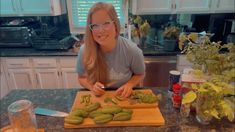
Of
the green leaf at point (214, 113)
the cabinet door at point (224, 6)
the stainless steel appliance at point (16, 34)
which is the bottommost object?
the green leaf at point (214, 113)

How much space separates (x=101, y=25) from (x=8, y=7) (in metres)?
1.84

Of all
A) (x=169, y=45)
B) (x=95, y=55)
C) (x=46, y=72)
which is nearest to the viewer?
(x=95, y=55)

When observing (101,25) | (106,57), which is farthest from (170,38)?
(101,25)

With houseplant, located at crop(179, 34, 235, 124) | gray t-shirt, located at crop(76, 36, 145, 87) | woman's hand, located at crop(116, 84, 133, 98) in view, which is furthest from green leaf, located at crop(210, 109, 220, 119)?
gray t-shirt, located at crop(76, 36, 145, 87)

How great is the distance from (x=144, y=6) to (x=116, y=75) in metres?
1.35

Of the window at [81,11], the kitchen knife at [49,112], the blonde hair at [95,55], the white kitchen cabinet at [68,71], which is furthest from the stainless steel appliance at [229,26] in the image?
the kitchen knife at [49,112]

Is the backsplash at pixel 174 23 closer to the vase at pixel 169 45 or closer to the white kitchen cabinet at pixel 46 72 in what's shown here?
the vase at pixel 169 45

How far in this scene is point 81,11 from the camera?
2.63m

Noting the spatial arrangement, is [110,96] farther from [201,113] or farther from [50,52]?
[50,52]

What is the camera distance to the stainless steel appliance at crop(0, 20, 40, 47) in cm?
253

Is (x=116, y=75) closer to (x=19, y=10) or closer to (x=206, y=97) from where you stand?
(x=206, y=97)

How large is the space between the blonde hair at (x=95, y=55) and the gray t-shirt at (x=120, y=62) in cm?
4

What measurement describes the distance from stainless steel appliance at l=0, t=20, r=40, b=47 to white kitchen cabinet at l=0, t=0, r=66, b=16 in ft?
0.49

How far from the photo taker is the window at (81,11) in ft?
8.44
